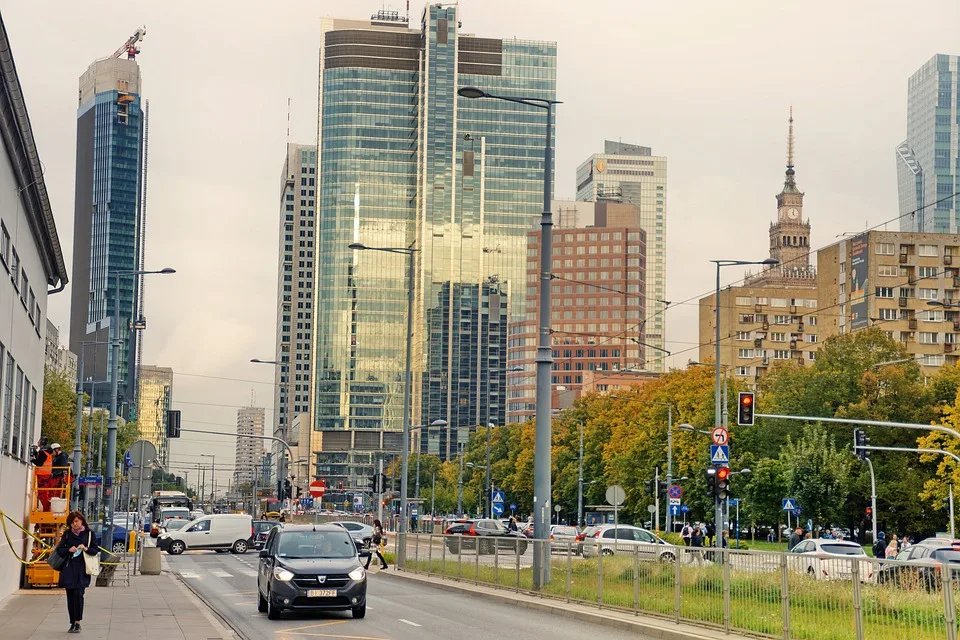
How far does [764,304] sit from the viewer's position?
555ft

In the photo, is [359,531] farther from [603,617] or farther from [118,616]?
[603,617]

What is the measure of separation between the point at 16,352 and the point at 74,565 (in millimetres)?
11611

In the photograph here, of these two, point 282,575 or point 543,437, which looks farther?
point 543,437

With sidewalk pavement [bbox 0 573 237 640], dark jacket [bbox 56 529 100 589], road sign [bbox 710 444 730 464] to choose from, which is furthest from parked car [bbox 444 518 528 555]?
dark jacket [bbox 56 529 100 589]

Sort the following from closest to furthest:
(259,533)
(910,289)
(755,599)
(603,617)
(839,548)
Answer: (755,599)
(603,617)
(839,548)
(259,533)
(910,289)

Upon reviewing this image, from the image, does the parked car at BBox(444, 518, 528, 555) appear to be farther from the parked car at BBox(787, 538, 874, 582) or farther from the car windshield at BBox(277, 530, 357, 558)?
the parked car at BBox(787, 538, 874, 582)

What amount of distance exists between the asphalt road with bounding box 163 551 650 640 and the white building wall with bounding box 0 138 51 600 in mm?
4565

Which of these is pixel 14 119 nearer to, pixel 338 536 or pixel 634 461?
pixel 338 536

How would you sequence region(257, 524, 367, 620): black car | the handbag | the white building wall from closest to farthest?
the handbag, region(257, 524, 367, 620): black car, the white building wall

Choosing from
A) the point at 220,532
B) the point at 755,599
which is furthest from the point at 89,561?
the point at 220,532

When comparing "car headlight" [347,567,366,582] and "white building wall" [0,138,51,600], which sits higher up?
"white building wall" [0,138,51,600]

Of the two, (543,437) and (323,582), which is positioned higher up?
(543,437)

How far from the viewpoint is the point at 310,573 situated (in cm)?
2323

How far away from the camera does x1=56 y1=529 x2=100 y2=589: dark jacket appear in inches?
774
